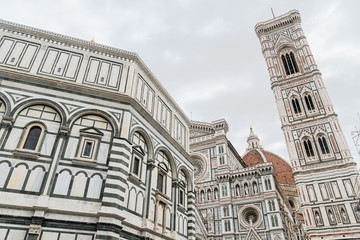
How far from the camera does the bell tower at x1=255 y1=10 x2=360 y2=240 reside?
91.1ft

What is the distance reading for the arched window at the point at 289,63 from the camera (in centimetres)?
4028

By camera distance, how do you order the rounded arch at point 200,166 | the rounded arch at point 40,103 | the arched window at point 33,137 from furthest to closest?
the rounded arch at point 200,166
the rounded arch at point 40,103
the arched window at point 33,137

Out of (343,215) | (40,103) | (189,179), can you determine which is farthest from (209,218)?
(40,103)

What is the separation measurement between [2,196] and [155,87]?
9.29 m

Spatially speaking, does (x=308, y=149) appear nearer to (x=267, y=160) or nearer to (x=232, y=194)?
(x=232, y=194)

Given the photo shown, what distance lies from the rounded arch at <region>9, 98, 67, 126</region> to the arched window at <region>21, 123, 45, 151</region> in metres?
0.79

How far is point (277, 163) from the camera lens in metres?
77.8

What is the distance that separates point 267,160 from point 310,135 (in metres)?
44.9

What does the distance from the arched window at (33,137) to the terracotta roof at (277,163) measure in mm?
61373

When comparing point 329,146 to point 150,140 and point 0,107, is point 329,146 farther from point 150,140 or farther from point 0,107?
point 0,107

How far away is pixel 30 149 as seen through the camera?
993 centimetres

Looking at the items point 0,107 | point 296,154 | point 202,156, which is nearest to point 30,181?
point 0,107

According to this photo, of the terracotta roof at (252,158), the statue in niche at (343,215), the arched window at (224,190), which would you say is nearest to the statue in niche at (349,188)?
the statue in niche at (343,215)

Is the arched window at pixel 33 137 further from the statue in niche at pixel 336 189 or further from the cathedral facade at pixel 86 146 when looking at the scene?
the statue in niche at pixel 336 189
